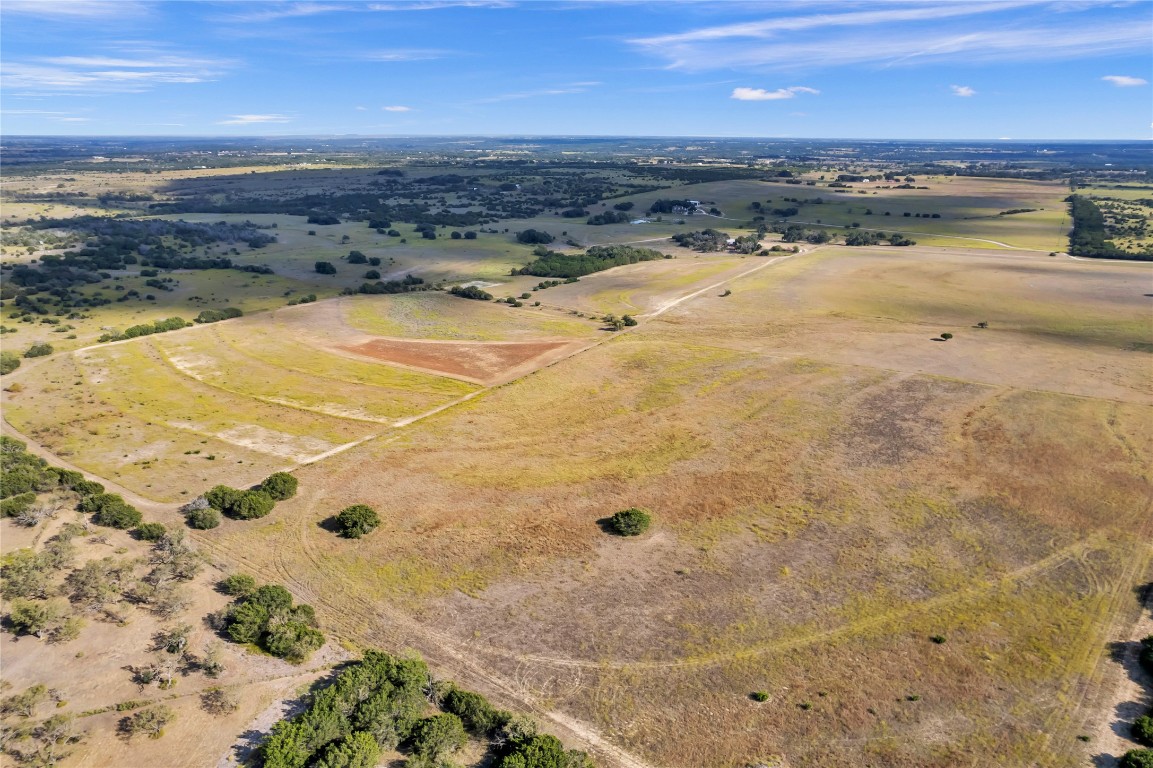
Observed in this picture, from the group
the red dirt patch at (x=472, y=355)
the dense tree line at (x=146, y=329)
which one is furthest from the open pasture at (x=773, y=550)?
the dense tree line at (x=146, y=329)

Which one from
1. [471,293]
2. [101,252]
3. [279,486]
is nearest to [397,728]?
[279,486]

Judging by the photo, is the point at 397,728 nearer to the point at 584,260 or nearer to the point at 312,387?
the point at 312,387

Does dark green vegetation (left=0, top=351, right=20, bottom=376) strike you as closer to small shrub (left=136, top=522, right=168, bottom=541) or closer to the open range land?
the open range land

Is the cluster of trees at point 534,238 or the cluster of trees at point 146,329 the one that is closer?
the cluster of trees at point 146,329

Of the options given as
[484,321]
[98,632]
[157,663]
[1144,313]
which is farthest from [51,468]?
[1144,313]

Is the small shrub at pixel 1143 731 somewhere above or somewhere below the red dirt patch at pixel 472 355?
below

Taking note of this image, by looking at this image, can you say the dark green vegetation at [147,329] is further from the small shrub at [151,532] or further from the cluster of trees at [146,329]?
the small shrub at [151,532]

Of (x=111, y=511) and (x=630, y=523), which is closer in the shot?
(x=630, y=523)
